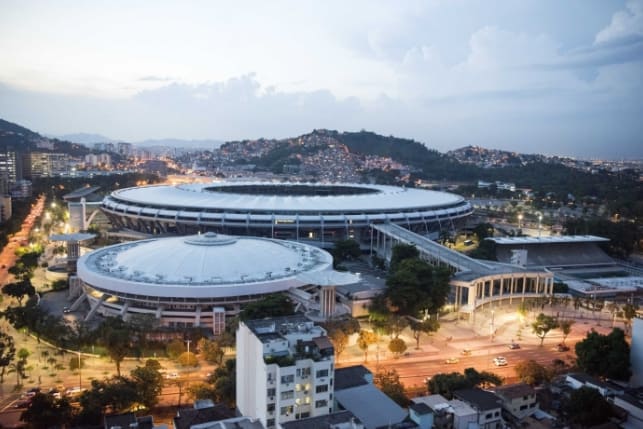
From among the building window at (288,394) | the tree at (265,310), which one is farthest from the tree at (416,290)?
the building window at (288,394)

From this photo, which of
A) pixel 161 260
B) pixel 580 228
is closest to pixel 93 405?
pixel 161 260

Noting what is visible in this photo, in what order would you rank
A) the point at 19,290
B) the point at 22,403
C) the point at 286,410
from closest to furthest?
the point at 286,410
the point at 22,403
the point at 19,290

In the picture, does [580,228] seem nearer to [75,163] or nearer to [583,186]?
[583,186]

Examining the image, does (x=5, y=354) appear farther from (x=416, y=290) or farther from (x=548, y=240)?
(x=548, y=240)

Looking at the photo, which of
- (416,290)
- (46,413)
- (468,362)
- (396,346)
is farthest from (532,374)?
(46,413)

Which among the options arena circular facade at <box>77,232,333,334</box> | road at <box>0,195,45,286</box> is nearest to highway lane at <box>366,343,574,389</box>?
arena circular facade at <box>77,232,333,334</box>

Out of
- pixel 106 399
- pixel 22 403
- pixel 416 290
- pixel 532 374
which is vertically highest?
pixel 416 290

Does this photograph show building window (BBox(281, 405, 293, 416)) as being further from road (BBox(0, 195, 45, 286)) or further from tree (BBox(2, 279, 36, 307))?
road (BBox(0, 195, 45, 286))
